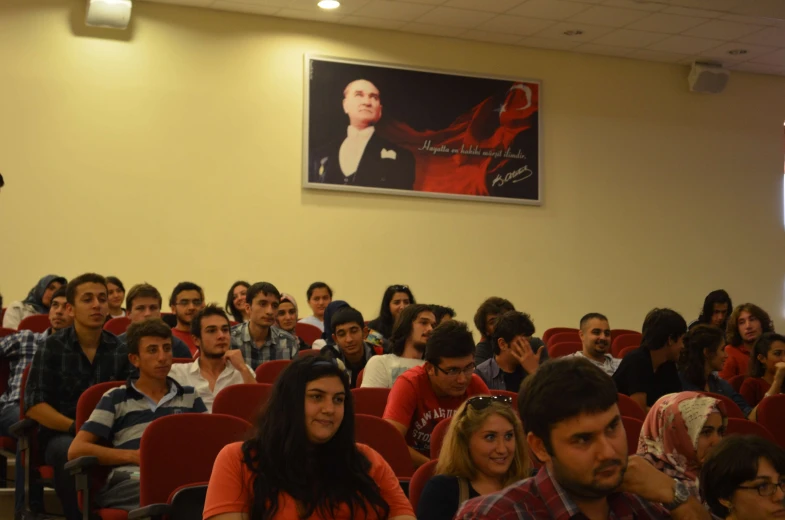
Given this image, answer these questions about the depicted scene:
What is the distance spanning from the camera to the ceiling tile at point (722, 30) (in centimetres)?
863

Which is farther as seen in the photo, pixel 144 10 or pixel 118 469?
pixel 144 10

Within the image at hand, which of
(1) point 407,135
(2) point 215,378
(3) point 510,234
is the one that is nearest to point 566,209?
(3) point 510,234

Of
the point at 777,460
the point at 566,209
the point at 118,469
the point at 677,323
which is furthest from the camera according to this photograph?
the point at 566,209

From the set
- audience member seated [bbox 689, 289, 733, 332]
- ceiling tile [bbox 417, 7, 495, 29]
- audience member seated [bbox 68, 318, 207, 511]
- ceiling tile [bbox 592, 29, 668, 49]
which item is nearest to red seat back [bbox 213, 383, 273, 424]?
audience member seated [bbox 68, 318, 207, 511]

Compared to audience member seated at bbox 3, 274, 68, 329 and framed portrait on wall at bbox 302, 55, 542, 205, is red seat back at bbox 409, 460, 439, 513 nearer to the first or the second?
audience member seated at bbox 3, 274, 68, 329

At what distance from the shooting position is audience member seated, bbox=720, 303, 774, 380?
6.41m

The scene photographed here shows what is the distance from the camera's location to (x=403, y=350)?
15.8ft

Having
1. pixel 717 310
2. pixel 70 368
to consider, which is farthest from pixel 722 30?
pixel 70 368

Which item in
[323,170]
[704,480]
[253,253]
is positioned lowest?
[704,480]

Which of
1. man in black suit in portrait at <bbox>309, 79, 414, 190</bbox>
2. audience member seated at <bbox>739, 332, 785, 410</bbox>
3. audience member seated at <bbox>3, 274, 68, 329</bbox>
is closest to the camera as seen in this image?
audience member seated at <bbox>739, 332, 785, 410</bbox>

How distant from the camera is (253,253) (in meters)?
8.26

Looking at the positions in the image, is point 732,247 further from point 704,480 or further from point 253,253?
point 704,480

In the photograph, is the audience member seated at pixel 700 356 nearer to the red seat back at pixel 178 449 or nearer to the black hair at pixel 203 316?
the black hair at pixel 203 316

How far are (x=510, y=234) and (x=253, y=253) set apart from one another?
2453 mm
